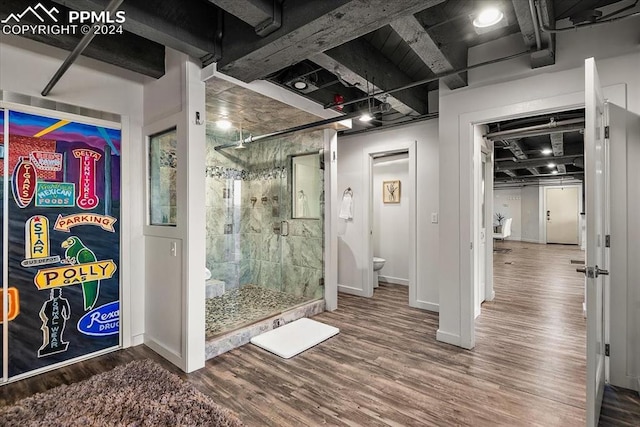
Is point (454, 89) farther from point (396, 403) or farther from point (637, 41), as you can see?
point (396, 403)

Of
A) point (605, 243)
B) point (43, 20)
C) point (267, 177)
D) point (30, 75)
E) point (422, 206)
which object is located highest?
point (43, 20)

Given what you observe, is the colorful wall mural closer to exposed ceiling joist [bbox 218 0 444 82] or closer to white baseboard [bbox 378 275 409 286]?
exposed ceiling joist [bbox 218 0 444 82]

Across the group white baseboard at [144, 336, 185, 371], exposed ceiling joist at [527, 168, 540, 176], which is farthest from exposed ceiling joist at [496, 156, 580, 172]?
white baseboard at [144, 336, 185, 371]

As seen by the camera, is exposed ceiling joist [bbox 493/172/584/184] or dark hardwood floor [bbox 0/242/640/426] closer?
dark hardwood floor [bbox 0/242/640/426]

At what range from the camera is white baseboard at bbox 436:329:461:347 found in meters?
2.93

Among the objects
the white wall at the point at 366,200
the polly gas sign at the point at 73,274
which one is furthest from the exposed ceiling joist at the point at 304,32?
the white wall at the point at 366,200

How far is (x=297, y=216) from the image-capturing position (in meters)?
4.38

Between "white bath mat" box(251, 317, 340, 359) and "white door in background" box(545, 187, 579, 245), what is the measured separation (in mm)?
11817

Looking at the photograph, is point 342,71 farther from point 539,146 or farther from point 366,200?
point 539,146

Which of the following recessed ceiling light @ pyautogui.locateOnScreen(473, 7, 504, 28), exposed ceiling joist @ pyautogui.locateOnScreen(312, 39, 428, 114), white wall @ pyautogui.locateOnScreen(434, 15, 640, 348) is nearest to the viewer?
recessed ceiling light @ pyautogui.locateOnScreen(473, 7, 504, 28)

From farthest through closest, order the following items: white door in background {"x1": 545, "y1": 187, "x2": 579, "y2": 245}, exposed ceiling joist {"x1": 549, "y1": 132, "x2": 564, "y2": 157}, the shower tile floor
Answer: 1. white door in background {"x1": 545, "y1": 187, "x2": 579, "y2": 245}
2. exposed ceiling joist {"x1": 549, "y1": 132, "x2": 564, "y2": 157}
3. the shower tile floor

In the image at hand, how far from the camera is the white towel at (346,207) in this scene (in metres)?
4.75

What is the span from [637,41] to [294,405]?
352 cm

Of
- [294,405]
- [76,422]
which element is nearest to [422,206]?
[294,405]
